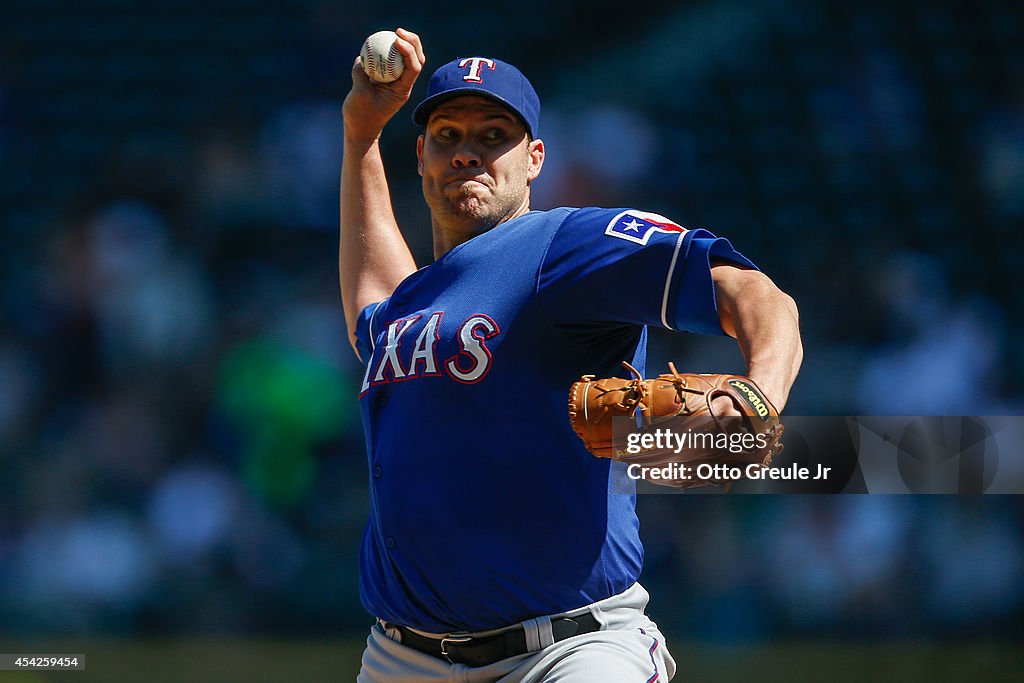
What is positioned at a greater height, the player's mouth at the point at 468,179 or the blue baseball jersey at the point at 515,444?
the player's mouth at the point at 468,179

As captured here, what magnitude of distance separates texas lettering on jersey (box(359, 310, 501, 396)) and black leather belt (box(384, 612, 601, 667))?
42 cm

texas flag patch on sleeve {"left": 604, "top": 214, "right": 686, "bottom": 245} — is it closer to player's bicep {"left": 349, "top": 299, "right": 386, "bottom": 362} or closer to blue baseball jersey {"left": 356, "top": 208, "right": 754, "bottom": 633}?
blue baseball jersey {"left": 356, "top": 208, "right": 754, "bottom": 633}

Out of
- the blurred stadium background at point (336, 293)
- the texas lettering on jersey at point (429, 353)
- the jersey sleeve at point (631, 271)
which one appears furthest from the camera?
the blurred stadium background at point (336, 293)

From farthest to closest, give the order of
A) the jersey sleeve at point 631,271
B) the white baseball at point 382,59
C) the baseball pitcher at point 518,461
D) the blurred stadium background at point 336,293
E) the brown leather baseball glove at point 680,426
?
the blurred stadium background at point 336,293
the white baseball at point 382,59
the baseball pitcher at point 518,461
the jersey sleeve at point 631,271
the brown leather baseball glove at point 680,426

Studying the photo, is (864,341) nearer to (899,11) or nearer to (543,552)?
(899,11)

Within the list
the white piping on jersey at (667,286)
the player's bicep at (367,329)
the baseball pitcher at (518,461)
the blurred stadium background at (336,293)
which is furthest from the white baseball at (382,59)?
the blurred stadium background at (336,293)

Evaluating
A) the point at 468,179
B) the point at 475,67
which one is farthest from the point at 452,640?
the point at 475,67

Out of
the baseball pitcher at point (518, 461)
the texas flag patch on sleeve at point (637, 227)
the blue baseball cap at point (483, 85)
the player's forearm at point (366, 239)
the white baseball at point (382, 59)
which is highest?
the white baseball at point (382, 59)

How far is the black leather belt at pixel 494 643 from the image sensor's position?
69.8 inches

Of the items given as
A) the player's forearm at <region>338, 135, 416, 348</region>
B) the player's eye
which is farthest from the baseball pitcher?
the player's forearm at <region>338, 135, 416, 348</region>

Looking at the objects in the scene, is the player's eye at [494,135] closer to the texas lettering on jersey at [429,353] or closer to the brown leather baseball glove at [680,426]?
the texas lettering on jersey at [429,353]

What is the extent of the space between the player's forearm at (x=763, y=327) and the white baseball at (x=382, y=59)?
1.12 meters

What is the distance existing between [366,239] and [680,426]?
4.20ft

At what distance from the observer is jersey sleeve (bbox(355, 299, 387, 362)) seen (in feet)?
7.28
